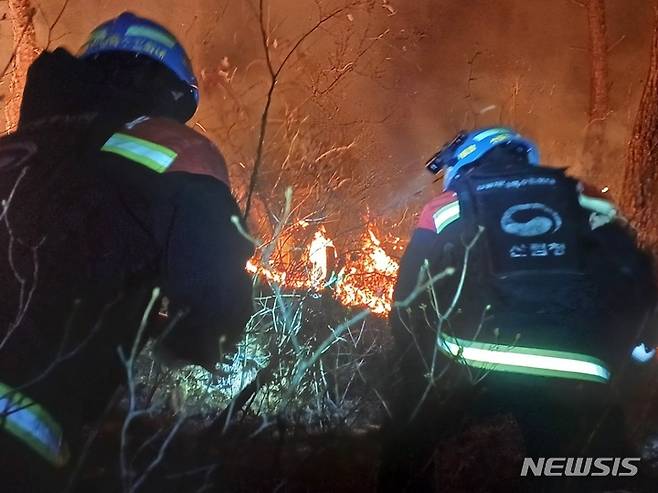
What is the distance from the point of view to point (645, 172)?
187 inches

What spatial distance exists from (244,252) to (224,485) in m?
1.10

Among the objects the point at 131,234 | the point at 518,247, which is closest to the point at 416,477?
the point at 518,247

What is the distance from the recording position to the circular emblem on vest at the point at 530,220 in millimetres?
2646

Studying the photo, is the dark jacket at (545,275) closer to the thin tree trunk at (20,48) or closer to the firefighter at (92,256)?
the firefighter at (92,256)

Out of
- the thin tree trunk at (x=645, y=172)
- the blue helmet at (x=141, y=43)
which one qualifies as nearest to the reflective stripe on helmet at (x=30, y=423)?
the blue helmet at (x=141, y=43)

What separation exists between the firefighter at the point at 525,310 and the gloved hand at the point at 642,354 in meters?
0.10

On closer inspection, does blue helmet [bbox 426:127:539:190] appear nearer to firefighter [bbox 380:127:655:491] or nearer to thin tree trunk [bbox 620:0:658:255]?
firefighter [bbox 380:127:655:491]

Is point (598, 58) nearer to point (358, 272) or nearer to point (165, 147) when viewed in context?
point (358, 272)

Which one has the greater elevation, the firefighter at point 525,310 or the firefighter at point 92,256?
the firefighter at point 92,256

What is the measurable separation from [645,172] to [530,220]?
8.37ft
